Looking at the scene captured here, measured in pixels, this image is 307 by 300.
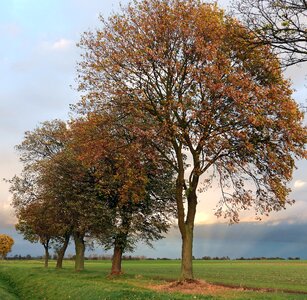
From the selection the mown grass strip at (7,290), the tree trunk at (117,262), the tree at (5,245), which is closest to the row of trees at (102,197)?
the tree trunk at (117,262)

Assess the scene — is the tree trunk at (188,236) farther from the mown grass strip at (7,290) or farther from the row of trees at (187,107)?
the mown grass strip at (7,290)

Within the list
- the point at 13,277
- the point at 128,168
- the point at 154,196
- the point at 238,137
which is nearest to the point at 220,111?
the point at 238,137

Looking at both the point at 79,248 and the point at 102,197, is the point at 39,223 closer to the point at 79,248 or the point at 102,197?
the point at 79,248

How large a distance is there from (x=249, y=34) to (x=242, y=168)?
16467 millimetres

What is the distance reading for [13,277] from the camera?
51.8m

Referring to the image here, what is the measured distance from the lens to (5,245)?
158 meters

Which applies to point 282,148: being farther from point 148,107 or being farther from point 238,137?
point 148,107

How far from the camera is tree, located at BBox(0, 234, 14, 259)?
157 metres

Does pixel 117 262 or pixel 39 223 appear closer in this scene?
pixel 117 262

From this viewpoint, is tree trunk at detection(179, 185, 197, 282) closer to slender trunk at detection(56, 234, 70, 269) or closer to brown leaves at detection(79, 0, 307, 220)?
brown leaves at detection(79, 0, 307, 220)

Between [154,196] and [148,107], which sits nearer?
[148,107]

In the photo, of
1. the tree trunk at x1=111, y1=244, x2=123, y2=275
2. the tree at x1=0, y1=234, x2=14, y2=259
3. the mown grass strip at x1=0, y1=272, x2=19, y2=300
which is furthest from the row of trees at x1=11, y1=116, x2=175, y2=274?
the tree at x1=0, y1=234, x2=14, y2=259

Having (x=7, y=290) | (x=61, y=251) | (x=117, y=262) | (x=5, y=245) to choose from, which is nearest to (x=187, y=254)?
(x=117, y=262)

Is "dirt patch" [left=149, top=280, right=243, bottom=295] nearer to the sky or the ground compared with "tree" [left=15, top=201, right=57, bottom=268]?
nearer to the ground
